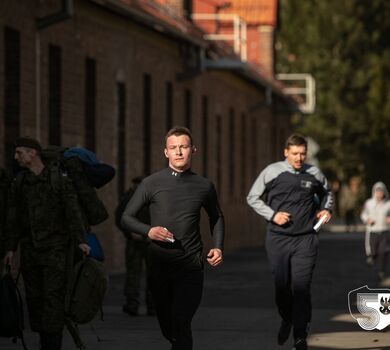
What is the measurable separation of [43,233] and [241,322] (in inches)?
214

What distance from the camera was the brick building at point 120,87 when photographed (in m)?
23.1

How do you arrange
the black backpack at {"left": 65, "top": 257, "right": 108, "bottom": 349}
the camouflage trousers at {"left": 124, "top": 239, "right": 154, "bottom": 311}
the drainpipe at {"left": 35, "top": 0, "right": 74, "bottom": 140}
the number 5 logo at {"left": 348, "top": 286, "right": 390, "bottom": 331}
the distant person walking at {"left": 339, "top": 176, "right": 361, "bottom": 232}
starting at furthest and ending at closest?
the distant person walking at {"left": 339, "top": 176, "right": 361, "bottom": 232} < the drainpipe at {"left": 35, "top": 0, "right": 74, "bottom": 140} < the camouflage trousers at {"left": 124, "top": 239, "right": 154, "bottom": 311} < the number 5 logo at {"left": 348, "top": 286, "right": 390, "bottom": 331} < the black backpack at {"left": 65, "top": 257, "right": 108, "bottom": 349}

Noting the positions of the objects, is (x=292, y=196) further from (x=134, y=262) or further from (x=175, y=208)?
(x=134, y=262)

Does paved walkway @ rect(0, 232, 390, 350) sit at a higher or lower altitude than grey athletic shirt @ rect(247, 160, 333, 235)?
lower

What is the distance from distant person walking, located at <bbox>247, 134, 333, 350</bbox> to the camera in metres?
14.2

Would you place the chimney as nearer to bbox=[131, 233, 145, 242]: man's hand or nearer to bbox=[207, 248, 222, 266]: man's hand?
bbox=[131, 233, 145, 242]: man's hand

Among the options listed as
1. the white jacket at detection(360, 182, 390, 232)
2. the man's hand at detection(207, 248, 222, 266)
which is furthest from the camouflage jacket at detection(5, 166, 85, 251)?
the white jacket at detection(360, 182, 390, 232)

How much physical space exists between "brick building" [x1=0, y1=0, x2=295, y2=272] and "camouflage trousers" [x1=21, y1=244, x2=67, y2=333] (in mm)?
9418

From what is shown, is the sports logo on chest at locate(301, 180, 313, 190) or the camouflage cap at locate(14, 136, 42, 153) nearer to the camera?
the camouflage cap at locate(14, 136, 42, 153)

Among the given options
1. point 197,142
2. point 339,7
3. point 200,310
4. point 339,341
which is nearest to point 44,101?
point 200,310

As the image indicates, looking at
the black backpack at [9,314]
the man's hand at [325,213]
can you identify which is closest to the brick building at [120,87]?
the man's hand at [325,213]

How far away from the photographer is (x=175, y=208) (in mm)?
11227

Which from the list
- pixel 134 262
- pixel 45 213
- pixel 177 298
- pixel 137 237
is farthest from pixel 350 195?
pixel 177 298

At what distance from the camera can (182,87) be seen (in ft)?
118
